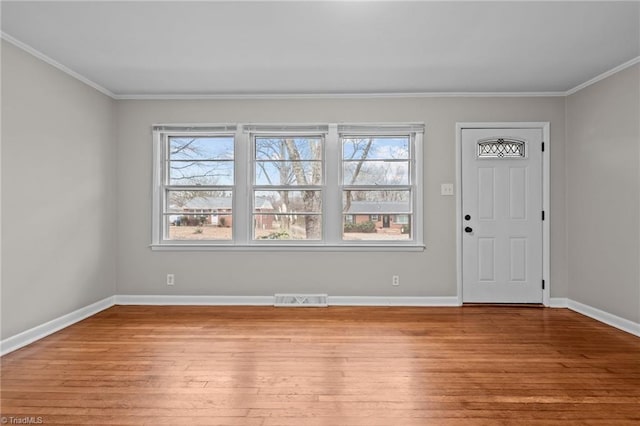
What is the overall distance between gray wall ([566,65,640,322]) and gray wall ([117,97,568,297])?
0.59 feet

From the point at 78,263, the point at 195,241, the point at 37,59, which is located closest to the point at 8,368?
the point at 78,263

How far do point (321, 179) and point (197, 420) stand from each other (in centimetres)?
296

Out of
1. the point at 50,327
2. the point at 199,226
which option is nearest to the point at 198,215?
the point at 199,226

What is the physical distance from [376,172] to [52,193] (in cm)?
336

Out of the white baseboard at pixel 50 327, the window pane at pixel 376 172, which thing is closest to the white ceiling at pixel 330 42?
the window pane at pixel 376 172

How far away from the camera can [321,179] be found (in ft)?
14.4

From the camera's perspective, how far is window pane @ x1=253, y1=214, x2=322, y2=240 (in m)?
4.41

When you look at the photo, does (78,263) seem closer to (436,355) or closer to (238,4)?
(238,4)

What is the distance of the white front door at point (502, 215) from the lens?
4.24 m

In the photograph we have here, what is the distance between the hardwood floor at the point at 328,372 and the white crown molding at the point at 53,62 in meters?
2.49

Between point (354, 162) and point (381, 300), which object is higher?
point (354, 162)

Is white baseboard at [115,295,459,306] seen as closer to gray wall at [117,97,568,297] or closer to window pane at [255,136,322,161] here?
gray wall at [117,97,568,297]

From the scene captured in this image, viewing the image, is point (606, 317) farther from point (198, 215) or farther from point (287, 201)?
point (198, 215)

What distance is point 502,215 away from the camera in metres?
4.26
